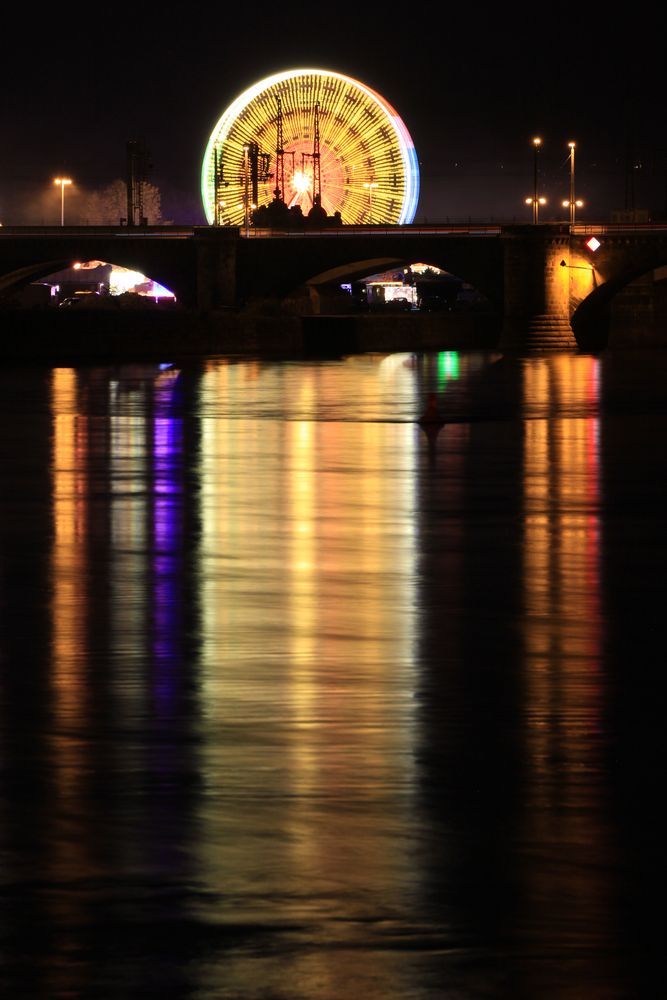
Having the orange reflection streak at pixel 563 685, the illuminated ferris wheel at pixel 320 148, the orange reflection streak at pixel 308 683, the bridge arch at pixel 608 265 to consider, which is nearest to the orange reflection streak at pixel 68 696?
the orange reflection streak at pixel 308 683

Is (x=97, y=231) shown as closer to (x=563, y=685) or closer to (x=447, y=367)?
(x=447, y=367)

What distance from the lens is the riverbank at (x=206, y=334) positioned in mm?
67812

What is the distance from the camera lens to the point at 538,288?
92938 mm

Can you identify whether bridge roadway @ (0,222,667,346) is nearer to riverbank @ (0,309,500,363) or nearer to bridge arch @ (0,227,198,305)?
bridge arch @ (0,227,198,305)

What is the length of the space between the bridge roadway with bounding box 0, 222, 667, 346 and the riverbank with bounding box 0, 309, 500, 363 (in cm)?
337

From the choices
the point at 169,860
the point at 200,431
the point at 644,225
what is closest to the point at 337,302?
the point at 644,225

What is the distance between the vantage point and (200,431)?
31.6 meters

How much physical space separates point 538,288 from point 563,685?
277 ft

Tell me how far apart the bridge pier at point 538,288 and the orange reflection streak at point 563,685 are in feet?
229

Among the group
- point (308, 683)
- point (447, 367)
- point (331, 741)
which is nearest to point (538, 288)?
point (447, 367)

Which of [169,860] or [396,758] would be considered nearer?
[169,860]

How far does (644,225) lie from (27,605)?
85.6 m

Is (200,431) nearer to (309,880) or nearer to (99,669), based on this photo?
(99,669)

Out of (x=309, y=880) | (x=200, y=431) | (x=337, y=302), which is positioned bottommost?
(x=309, y=880)
